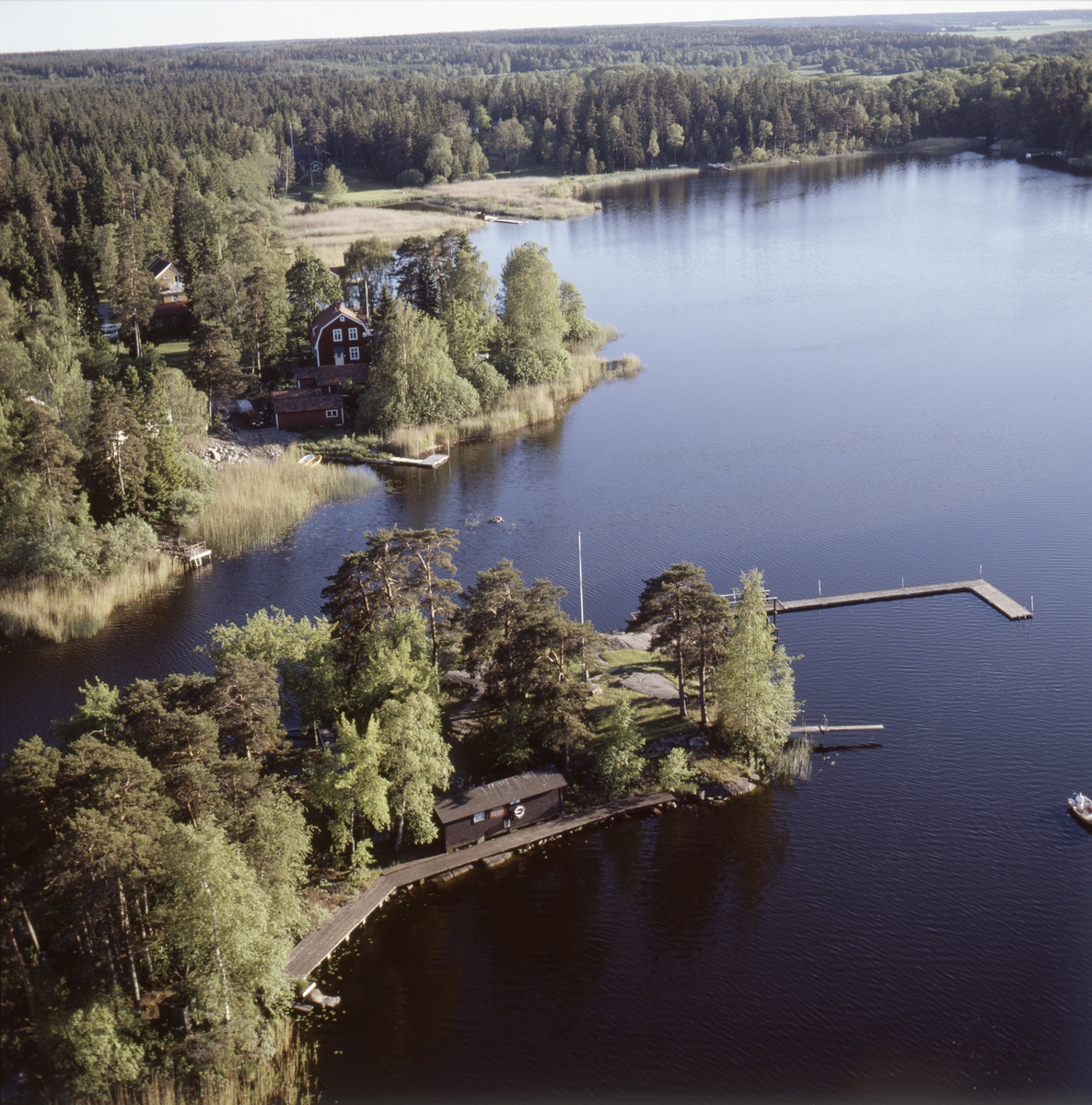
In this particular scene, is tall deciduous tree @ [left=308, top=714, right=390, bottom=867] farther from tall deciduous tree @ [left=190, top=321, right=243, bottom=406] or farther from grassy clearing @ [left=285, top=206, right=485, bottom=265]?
grassy clearing @ [left=285, top=206, right=485, bottom=265]

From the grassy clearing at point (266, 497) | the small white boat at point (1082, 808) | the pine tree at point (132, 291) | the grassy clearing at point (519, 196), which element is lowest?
the small white boat at point (1082, 808)

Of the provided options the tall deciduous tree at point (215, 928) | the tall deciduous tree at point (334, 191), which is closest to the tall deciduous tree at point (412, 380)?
the tall deciduous tree at point (215, 928)

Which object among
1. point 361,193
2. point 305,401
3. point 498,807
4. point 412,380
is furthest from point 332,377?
point 361,193

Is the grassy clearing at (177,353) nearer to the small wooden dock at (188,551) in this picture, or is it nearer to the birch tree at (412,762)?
the small wooden dock at (188,551)

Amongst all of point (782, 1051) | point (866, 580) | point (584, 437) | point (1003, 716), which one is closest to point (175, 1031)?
point (782, 1051)

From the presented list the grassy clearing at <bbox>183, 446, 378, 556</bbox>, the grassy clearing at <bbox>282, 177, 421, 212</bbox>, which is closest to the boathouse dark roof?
the grassy clearing at <bbox>183, 446, 378, 556</bbox>


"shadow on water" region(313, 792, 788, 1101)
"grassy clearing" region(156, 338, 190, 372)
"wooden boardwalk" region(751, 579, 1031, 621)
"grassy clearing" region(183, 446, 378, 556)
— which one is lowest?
"shadow on water" region(313, 792, 788, 1101)

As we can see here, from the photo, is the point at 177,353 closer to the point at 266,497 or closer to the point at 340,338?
the point at 340,338
